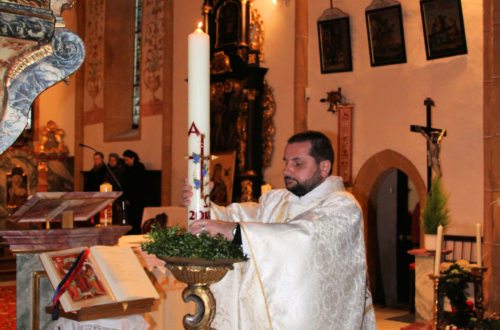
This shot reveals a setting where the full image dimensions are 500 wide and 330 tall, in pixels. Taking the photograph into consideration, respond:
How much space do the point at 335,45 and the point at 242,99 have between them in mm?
1988

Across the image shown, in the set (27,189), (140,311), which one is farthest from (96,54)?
(140,311)

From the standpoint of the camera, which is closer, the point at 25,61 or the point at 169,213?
the point at 25,61

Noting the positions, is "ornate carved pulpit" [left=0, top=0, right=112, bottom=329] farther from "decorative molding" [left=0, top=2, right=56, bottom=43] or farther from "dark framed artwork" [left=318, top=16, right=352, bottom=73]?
"dark framed artwork" [left=318, top=16, right=352, bottom=73]

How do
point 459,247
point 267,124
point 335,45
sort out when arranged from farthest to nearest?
point 267,124 → point 335,45 → point 459,247

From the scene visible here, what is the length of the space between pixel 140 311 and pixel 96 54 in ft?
48.4

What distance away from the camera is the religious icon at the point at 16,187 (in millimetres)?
16969

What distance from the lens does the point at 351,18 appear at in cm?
1069

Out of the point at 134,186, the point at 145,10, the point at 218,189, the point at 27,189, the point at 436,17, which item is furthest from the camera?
the point at 27,189

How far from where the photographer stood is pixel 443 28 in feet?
30.6

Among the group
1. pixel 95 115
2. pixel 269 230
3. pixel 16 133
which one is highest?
pixel 95 115

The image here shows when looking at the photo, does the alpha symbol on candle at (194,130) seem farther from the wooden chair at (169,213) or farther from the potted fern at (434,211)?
the wooden chair at (169,213)

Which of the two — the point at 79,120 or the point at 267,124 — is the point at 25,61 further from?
the point at 79,120

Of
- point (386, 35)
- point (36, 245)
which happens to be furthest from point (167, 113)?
point (36, 245)

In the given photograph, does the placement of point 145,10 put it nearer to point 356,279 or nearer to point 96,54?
point 96,54
